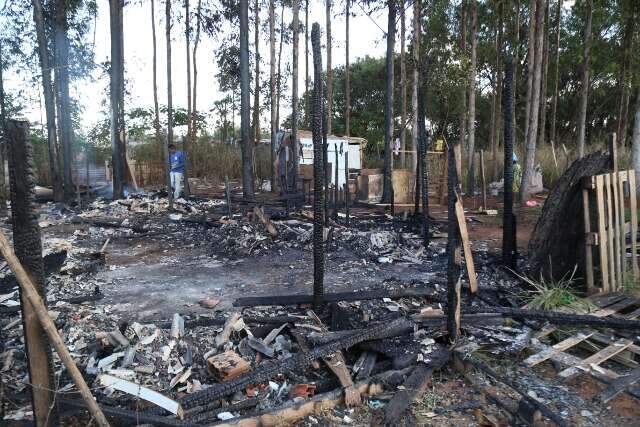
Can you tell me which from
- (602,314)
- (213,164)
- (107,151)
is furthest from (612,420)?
(107,151)

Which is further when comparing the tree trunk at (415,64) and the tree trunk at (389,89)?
the tree trunk at (415,64)

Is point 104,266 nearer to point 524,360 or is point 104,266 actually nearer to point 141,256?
point 141,256

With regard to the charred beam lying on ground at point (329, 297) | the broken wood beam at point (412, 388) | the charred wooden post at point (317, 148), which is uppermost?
the charred wooden post at point (317, 148)

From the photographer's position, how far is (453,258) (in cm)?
392

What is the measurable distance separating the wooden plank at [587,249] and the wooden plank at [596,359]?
1195 mm

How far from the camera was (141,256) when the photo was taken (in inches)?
334

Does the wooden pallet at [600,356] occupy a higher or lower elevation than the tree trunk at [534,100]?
lower

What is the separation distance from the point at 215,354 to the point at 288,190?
36.1 feet

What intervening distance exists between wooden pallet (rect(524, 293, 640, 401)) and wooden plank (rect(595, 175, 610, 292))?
1.82ft

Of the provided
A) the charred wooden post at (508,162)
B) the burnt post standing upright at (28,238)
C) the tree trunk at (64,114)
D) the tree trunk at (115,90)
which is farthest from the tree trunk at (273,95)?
the burnt post standing upright at (28,238)

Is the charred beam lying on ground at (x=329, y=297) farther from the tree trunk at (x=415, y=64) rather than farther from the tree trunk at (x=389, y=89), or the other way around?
the tree trunk at (x=415, y=64)

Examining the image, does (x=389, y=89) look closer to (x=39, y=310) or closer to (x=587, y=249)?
(x=587, y=249)

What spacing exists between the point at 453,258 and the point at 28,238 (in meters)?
3.05

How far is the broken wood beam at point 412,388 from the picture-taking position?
3.18 metres
